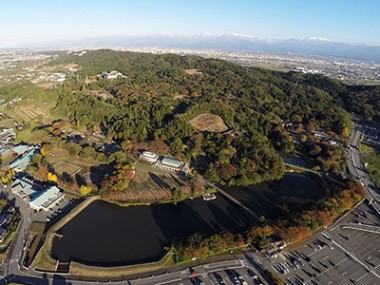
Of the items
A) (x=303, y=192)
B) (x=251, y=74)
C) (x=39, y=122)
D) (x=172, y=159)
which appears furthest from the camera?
(x=251, y=74)

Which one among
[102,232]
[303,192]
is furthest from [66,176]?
[303,192]

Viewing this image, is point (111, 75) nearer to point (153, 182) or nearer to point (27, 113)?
point (27, 113)

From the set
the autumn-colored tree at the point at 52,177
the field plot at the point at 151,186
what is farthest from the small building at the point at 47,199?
the field plot at the point at 151,186

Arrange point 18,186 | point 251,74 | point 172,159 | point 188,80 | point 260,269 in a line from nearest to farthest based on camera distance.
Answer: point 260,269
point 18,186
point 172,159
point 188,80
point 251,74

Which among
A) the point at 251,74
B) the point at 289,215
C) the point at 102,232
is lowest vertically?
the point at 102,232

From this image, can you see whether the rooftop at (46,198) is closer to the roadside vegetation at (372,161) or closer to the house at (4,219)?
the house at (4,219)

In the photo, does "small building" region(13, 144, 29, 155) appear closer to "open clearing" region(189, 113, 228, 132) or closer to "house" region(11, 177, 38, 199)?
"house" region(11, 177, 38, 199)

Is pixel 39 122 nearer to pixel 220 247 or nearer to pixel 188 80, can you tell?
pixel 188 80

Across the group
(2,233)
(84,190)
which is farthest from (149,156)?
(2,233)
